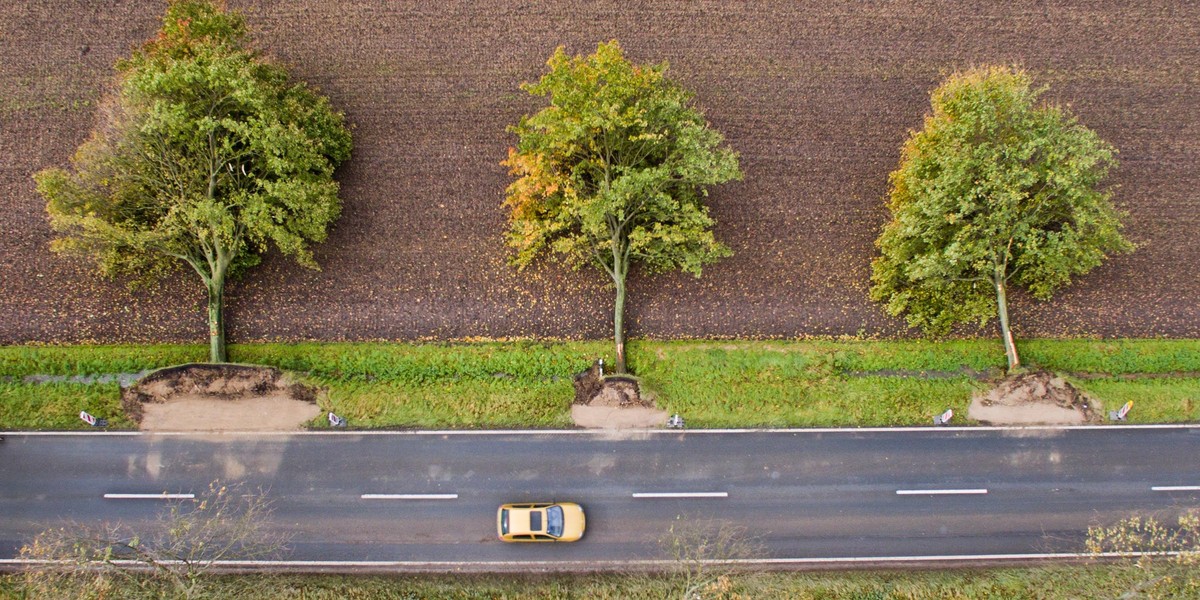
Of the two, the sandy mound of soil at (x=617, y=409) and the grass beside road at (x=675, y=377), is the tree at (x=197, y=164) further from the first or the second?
the sandy mound of soil at (x=617, y=409)

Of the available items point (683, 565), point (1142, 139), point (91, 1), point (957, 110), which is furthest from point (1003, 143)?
point (91, 1)

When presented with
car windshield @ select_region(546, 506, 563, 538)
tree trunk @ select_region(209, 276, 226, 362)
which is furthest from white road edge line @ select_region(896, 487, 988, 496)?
tree trunk @ select_region(209, 276, 226, 362)

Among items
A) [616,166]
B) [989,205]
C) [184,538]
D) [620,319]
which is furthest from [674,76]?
[184,538]

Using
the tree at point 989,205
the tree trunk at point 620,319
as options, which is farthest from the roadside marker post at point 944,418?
the tree trunk at point 620,319

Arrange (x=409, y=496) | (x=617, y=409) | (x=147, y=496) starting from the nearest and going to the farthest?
(x=147, y=496) < (x=409, y=496) < (x=617, y=409)

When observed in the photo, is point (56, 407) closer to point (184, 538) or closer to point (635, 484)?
point (184, 538)

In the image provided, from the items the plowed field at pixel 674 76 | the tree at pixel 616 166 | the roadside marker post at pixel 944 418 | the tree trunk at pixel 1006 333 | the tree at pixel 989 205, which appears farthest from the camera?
the plowed field at pixel 674 76

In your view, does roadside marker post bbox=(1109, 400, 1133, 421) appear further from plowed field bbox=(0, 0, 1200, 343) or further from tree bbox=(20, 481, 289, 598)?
tree bbox=(20, 481, 289, 598)
